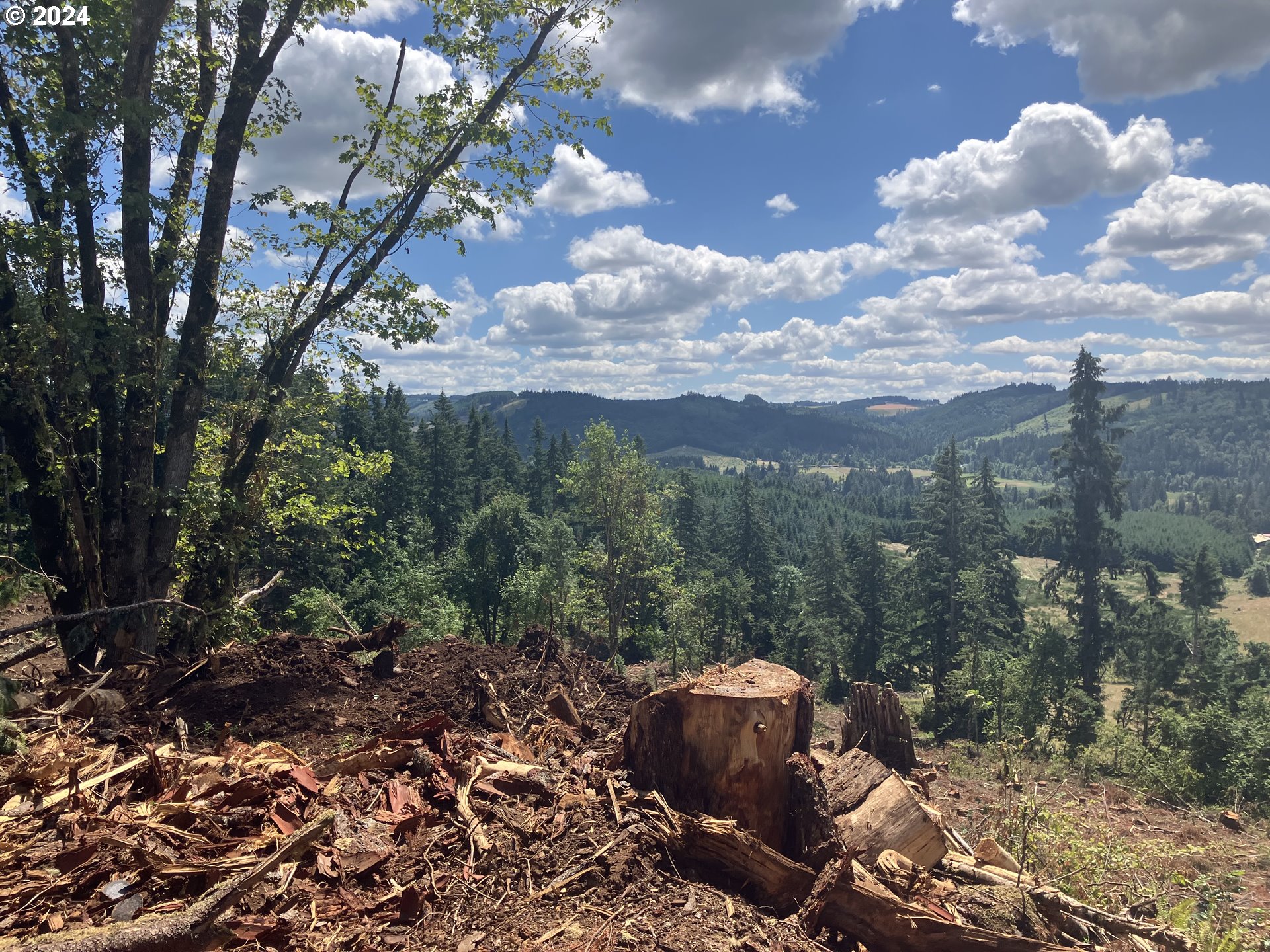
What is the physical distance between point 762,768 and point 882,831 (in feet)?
3.37

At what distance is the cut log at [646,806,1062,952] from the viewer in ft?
11.6

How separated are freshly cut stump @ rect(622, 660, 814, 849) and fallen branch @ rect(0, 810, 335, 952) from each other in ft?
7.98

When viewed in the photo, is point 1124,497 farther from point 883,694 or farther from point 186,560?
point 186,560

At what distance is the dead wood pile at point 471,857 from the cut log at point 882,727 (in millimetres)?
2184

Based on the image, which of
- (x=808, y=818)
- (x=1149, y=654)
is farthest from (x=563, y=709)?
(x=1149, y=654)

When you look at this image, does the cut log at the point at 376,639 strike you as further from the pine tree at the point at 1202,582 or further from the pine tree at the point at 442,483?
the pine tree at the point at 1202,582

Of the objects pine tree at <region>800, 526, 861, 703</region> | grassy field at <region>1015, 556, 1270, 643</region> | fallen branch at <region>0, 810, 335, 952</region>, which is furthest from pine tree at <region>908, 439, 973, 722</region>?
grassy field at <region>1015, 556, 1270, 643</region>

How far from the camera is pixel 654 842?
382 centimetres

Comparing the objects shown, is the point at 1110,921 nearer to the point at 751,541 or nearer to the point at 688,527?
the point at 688,527

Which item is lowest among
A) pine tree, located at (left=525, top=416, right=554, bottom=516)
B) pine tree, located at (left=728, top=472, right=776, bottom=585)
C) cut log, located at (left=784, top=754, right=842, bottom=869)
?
pine tree, located at (left=728, top=472, right=776, bottom=585)

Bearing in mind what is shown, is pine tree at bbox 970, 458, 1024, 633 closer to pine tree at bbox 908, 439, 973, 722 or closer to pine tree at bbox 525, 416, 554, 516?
pine tree at bbox 908, 439, 973, 722

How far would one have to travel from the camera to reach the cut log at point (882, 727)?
7.08 meters

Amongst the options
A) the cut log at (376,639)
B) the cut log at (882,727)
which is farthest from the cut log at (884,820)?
the cut log at (376,639)

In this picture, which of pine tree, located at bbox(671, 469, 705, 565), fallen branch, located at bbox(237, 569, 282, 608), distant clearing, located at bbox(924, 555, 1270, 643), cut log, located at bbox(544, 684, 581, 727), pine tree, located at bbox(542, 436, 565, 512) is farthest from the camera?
distant clearing, located at bbox(924, 555, 1270, 643)
